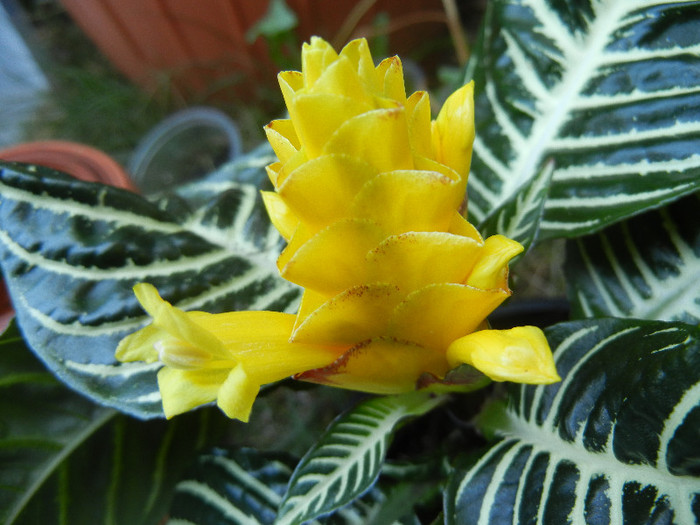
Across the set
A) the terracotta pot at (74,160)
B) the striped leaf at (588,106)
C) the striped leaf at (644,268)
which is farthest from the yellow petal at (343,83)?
the terracotta pot at (74,160)

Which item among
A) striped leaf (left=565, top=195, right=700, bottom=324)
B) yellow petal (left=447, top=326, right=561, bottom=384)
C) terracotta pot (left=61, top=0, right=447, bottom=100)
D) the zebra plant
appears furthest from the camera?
terracotta pot (left=61, top=0, right=447, bottom=100)

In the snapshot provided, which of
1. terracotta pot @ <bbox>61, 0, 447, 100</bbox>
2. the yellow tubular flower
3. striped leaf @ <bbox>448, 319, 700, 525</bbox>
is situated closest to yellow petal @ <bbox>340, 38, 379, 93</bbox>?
the yellow tubular flower

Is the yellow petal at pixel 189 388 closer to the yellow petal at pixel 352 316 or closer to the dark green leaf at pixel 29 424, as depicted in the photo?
the yellow petal at pixel 352 316

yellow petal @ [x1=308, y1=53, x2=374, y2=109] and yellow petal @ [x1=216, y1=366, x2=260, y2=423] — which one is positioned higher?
yellow petal @ [x1=308, y1=53, x2=374, y2=109]

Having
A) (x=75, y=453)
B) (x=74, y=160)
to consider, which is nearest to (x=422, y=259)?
(x=75, y=453)

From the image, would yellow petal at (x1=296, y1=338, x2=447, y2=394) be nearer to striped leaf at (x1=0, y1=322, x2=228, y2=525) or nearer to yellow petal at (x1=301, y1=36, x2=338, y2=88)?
yellow petal at (x1=301, y1=36, x2=338, y2=88)

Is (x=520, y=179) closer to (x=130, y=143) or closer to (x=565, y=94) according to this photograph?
(x=565, y=94)

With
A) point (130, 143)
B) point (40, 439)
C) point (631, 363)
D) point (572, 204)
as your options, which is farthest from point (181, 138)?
point (631, 363)
